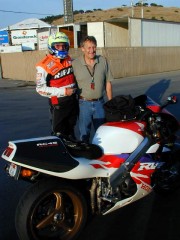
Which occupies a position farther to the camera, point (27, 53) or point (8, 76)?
point (8, 76)

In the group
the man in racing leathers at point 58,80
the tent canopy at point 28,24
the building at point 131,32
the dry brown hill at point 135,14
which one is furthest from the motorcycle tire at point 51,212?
the dry brown hill at point 135,14

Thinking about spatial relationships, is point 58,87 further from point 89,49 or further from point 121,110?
point 121,110

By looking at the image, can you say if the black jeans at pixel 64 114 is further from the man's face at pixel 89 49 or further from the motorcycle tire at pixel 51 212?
the motorcycle tire at pixel 51 212

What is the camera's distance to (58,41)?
4406 millimetres

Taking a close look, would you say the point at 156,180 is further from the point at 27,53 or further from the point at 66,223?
the point at 27,53

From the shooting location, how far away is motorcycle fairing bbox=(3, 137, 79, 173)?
3064 mm

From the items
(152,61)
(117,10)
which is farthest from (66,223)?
(117,10)

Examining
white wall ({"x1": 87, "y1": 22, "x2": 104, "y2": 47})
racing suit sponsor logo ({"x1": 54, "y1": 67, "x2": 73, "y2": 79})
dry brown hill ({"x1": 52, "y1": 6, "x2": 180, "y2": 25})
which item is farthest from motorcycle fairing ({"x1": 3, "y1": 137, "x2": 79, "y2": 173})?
dry brown hill ({"x1": 52, "y1": 6, "x2": 180, "y2": 25})

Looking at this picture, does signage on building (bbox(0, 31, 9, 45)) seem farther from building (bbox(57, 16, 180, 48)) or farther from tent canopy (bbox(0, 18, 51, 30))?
building (bbox(57, 16, 180, 48))

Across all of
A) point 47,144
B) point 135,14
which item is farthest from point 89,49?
point 135,14

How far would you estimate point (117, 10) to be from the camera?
339 ft

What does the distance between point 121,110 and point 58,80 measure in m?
1.32

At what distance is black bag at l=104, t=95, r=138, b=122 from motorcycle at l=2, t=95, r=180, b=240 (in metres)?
0.07

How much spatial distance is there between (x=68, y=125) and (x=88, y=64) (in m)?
0.93
